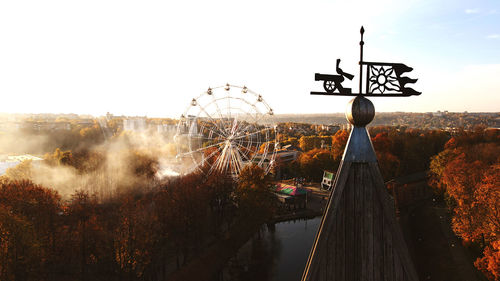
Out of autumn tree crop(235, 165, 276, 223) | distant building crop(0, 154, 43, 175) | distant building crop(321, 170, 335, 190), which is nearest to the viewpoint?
autumn tree crop(235, 165, 276, 223)

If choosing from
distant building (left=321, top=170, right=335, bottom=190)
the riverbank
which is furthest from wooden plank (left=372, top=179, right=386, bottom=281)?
distant building (left=321, top=170, right=335, bottom=190)

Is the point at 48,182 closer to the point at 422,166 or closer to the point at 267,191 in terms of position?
the point at 267,191

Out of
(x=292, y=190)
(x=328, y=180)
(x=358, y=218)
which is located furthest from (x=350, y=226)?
(x=328, y=180)

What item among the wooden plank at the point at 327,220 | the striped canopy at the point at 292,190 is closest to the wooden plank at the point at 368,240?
the wooden plank at the point at 327,220

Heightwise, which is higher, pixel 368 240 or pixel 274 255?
pixel 368 240

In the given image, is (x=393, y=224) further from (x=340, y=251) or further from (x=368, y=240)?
(x=340, y=251)

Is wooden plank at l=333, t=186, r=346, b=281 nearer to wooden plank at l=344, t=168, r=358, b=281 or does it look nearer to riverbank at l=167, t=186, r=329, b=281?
wooden plank at l=344, t=168, r=358, b=281

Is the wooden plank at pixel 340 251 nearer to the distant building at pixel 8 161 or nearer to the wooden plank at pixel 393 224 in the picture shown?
the wooden plank at pixel 393 224

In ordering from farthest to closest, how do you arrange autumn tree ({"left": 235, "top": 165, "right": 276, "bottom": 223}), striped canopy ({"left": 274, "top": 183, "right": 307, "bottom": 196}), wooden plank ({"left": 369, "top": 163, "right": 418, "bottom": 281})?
1. striped canopy ({"left": 274, "top": 183, "right": 307, "bottom": 196})
2. autumn tree ({"left": 235, "top": 165, "right": 276, "bottom": 223})
3. wooden plank ({"left": 369, "top": 163, "right": 418, "bottom": 281})

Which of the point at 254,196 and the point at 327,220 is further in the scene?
the point at 254,196
